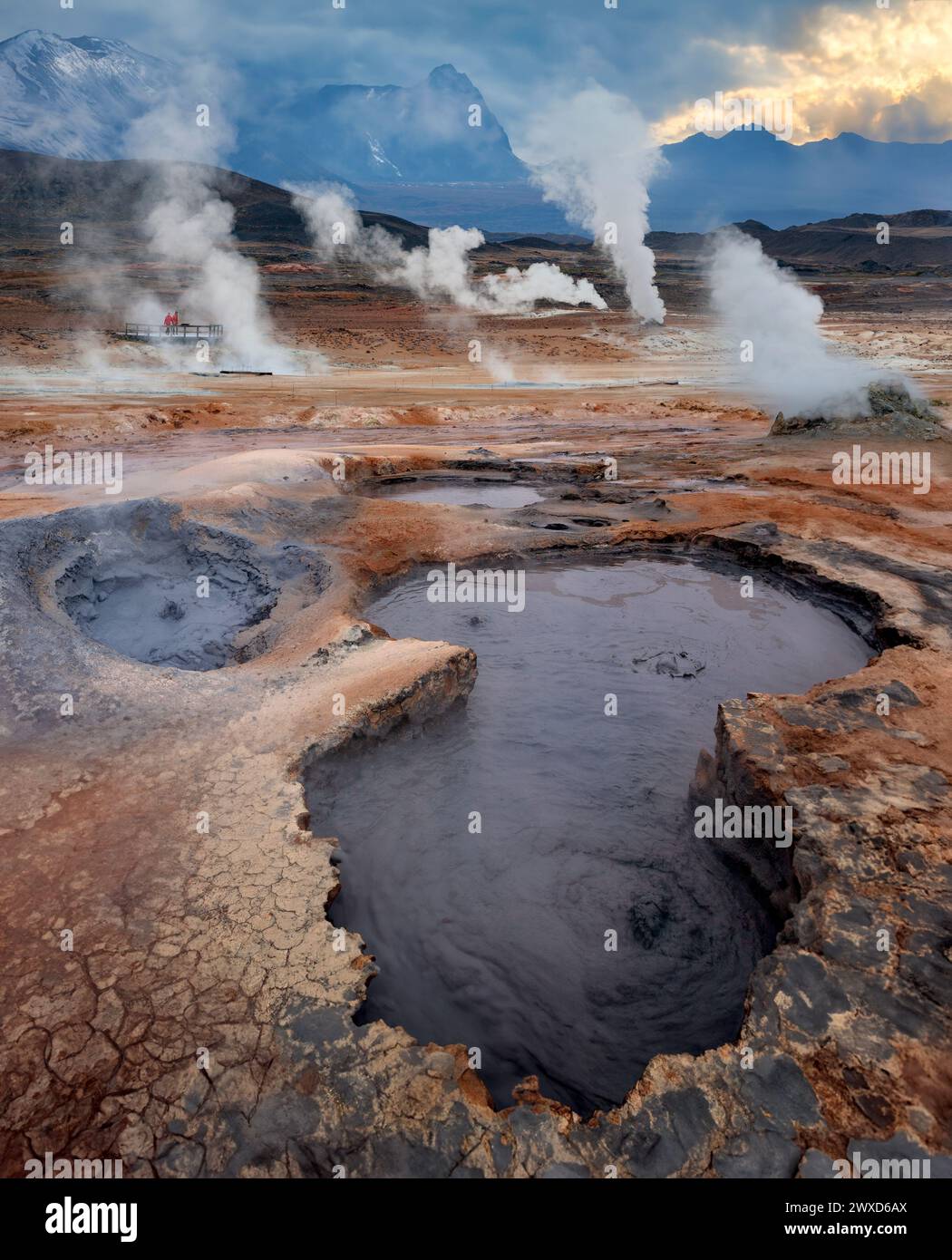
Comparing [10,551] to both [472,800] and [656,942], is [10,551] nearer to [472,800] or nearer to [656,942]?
[472,800]

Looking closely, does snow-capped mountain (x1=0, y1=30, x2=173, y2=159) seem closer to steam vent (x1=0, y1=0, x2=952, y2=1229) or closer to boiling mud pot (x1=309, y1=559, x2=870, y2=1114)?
steam vent (x1=0, y1=0, x2=952, y2=1229)

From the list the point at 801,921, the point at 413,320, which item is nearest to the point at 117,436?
the point at 801,921

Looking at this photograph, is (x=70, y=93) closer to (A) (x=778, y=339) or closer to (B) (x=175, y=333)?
(B) (x=175, y=333)

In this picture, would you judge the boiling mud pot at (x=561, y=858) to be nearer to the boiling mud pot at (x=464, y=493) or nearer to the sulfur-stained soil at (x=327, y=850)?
the sulfur-stained soil at (x=327, y=850)

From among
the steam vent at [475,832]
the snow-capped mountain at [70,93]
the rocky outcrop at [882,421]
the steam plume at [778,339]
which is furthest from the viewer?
the snow-capped mountain at [70,93]

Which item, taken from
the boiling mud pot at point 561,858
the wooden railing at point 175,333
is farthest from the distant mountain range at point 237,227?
the boiling mud pot at point 561,858

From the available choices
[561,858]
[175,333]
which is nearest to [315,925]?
[561,858]

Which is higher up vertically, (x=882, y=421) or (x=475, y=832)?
(x=882, y=421)
